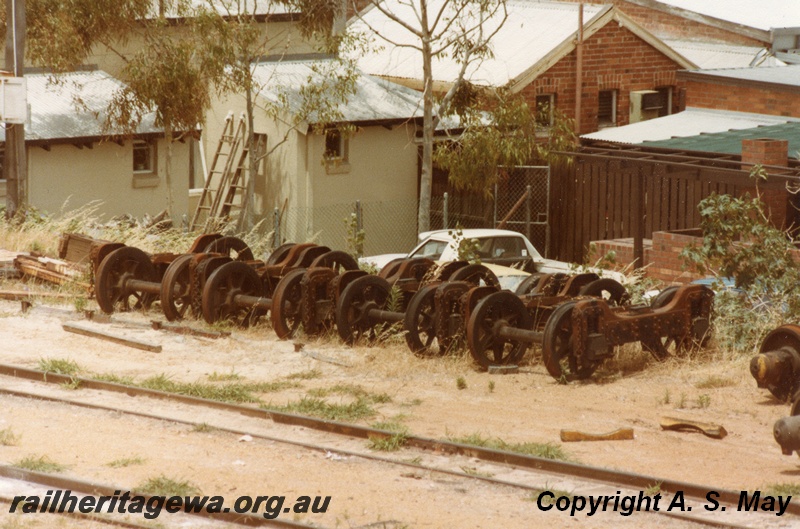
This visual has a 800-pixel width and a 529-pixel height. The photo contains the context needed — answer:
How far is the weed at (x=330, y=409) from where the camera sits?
9891 mm

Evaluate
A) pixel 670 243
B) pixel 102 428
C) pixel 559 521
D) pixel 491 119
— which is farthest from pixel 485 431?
pixel 491 119

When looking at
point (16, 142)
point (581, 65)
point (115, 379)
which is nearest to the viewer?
point (115, 379)

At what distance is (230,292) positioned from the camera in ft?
45.1

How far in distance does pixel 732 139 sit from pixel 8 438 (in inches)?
663

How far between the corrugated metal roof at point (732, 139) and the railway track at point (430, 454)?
43.4ft

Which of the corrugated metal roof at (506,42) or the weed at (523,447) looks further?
the corrugated metal roof at (506,42)

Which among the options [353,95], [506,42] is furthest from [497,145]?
[506,42]

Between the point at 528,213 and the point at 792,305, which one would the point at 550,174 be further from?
the point at 792,305

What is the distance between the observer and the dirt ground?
8008 millimetres

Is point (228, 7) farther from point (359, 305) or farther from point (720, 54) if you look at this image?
point (720, 54)

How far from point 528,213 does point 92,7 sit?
→ 9877 millimetres

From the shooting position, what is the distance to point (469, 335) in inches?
452

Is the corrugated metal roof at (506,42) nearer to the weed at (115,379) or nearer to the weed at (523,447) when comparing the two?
the weed at (115,379)

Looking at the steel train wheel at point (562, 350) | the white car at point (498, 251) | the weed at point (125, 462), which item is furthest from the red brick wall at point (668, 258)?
the weed at point (125, 462)
